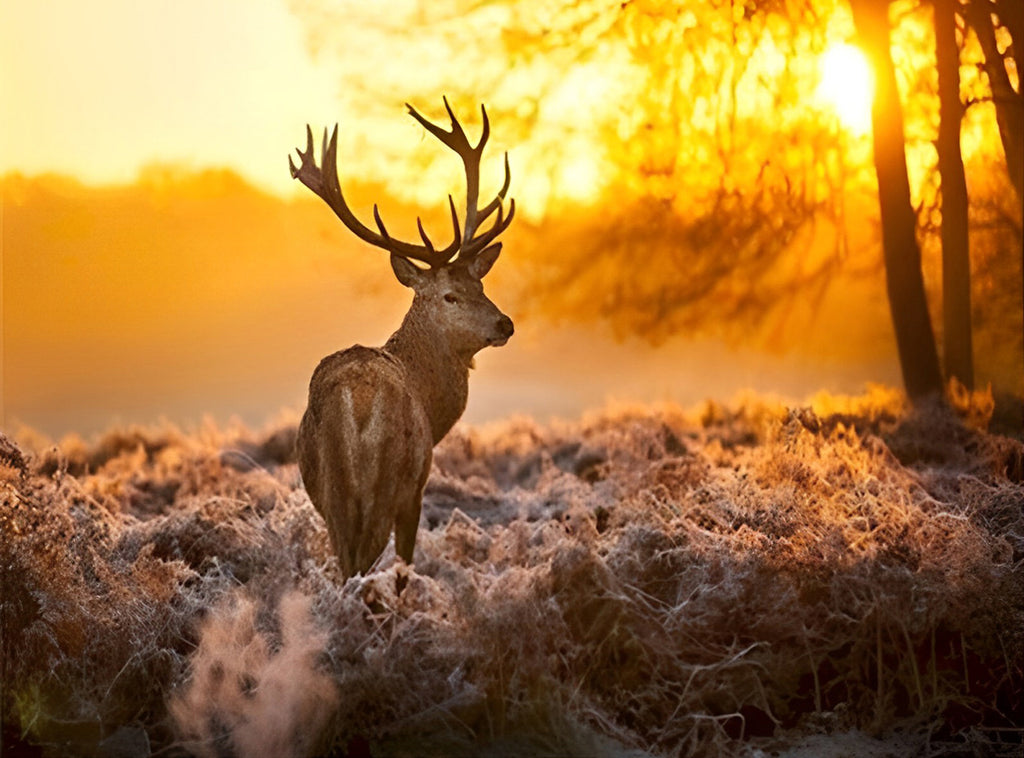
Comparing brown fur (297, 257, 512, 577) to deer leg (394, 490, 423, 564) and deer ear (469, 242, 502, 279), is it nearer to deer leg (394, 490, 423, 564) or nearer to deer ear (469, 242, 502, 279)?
deer leg (394, 490, 423, 564)

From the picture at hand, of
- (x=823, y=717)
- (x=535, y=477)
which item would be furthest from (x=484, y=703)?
(x=535, y=477)

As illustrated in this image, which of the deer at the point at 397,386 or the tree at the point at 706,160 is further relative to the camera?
the tree at the point at 706,160

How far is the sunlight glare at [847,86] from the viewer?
15.5 m

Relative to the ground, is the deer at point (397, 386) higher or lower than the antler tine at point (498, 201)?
lower

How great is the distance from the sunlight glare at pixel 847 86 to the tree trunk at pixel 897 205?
10.1 inches

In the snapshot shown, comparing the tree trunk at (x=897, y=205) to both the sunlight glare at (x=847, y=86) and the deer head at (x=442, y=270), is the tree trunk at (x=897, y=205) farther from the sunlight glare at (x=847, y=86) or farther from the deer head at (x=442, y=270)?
the deer head at (x=442, y=270)

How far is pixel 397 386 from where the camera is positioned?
6.97m

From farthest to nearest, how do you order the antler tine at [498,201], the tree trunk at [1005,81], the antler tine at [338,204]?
1. the tree trunk at [1005,81]
2. the antler tine at [498,201]
3. the antler tine at [338,204]

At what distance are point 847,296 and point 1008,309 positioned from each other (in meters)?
2.34

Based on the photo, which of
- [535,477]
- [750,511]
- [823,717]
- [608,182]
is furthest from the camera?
[608,182]

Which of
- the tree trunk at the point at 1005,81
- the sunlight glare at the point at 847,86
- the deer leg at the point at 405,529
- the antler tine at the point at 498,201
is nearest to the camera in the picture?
the deer leg at the point at 405,529

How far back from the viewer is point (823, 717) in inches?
255

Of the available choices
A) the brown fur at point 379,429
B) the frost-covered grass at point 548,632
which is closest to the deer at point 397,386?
the brown fur at point 379,429

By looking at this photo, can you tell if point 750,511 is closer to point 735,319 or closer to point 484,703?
point 484,703
